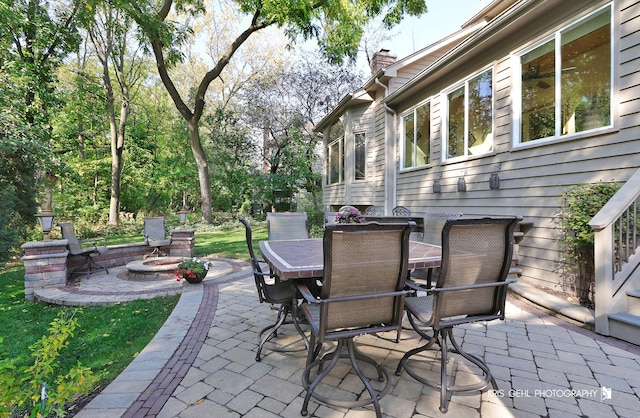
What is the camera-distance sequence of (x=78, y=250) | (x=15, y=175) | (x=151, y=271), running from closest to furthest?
(x=78, y=250) → (x=151, y=271) → (x=15, y=175)

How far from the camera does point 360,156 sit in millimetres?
10641

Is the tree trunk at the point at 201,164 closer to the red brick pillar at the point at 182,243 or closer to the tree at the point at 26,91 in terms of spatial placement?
the tree at the point at 26,91

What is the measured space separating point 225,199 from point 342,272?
680 inches

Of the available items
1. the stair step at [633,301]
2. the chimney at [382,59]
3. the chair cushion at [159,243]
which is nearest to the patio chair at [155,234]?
the chair cushion at [159,243]

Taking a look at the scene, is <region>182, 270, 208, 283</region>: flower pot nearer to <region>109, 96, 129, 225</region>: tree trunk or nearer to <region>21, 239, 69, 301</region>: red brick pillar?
<region>21, 239, 69, 301</region>: red brick pillar

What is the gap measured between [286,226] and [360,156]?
6839 millimetres

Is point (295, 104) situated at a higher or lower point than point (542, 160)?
higher

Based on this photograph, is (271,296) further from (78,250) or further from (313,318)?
(78,250)

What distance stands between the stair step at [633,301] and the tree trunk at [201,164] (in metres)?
13.4

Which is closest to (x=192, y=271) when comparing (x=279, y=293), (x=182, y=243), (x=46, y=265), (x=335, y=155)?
(x=182, y=243)

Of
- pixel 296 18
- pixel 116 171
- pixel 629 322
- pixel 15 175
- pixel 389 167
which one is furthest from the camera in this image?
pixel 116 171

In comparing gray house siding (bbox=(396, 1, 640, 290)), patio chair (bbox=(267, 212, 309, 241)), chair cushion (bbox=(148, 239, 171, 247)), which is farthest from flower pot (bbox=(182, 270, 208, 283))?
gray house siding (bbox=(396, 1, 640, 290))

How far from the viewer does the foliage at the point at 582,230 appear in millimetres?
3479

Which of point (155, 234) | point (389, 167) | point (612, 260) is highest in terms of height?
point (389, 167)
